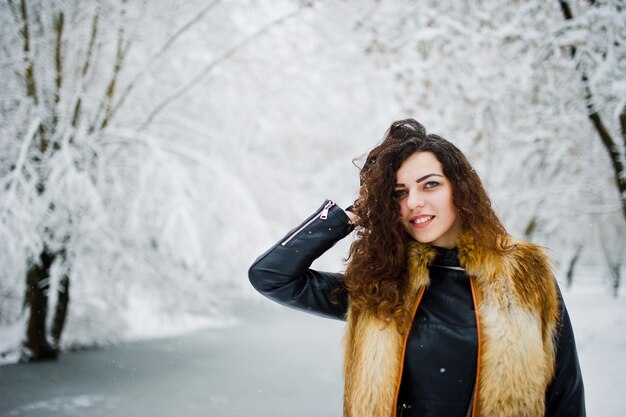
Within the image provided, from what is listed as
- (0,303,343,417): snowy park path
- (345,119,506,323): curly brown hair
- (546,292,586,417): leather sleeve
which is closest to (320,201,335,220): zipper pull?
(345,119,506,323): curly brown hair

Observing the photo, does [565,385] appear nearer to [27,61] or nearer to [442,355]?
[442,355]

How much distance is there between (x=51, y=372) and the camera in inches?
183

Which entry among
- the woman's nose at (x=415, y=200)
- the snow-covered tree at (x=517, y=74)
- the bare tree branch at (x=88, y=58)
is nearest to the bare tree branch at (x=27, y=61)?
the bare tree branch at (x=88, y=58)

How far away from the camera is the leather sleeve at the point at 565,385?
1302 millimetres

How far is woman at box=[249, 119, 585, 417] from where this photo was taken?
4.26 feet

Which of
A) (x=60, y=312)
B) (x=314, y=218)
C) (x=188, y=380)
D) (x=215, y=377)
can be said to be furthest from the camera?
(x=60, y=312)

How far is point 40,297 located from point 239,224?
8.22 feet

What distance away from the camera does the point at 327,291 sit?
1.57 m

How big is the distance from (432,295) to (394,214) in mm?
285

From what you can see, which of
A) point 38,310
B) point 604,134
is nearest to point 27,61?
point 38,310

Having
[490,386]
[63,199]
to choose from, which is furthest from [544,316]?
[63,199]

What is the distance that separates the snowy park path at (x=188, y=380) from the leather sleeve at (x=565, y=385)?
9.03 ft

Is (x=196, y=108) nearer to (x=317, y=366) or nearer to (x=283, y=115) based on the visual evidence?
(x=283, y=115)

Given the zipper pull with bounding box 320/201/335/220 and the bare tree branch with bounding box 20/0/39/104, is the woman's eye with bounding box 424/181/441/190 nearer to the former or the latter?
the zipper pull with bounding box 320/201/335/220
